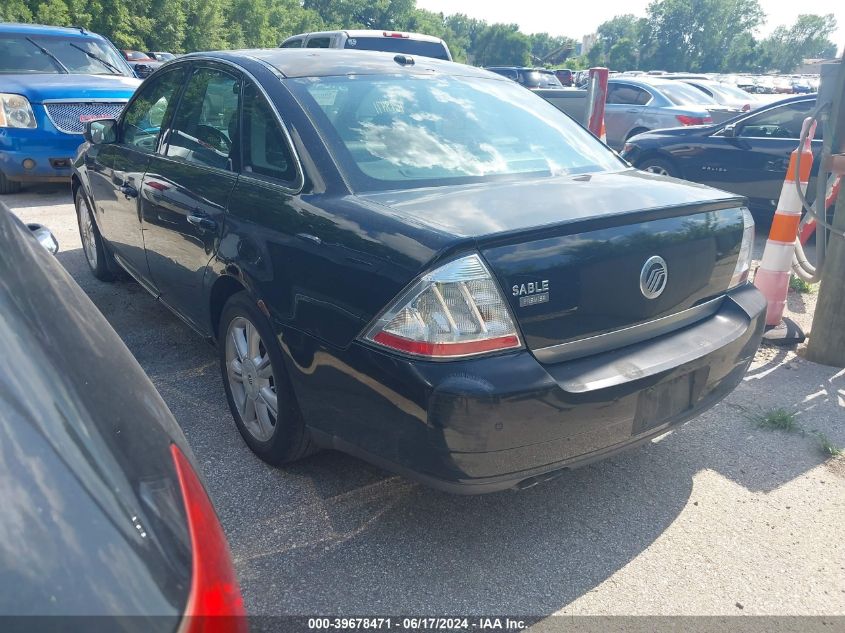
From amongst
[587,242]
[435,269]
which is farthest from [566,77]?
[435,269]

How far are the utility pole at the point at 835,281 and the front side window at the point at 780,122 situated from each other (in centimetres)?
375

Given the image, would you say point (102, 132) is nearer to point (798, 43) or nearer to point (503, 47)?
point (503, 47)

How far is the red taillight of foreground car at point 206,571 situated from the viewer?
109cm

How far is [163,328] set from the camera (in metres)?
4.82

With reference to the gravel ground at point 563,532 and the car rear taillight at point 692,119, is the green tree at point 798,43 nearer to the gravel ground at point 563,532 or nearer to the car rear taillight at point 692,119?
the car rear taillight at point 692,119

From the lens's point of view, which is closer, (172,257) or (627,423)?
(627,423)

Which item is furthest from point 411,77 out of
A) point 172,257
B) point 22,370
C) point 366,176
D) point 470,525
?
point 22,370

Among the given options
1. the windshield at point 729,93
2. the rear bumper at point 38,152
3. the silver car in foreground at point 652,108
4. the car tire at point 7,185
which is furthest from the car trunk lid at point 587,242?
the windshield at point 729,93

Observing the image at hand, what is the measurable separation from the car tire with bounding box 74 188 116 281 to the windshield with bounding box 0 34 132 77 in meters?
4.15

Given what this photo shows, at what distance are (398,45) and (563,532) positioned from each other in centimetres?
975

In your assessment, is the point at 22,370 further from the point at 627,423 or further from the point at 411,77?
the point at 411,77

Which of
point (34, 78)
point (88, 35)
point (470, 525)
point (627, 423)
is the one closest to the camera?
point (627, 423)

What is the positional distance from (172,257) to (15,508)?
9.69 feet

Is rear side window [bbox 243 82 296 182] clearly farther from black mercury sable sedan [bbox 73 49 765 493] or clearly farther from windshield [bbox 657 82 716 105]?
windshield [bbox 657 82 716 105]
